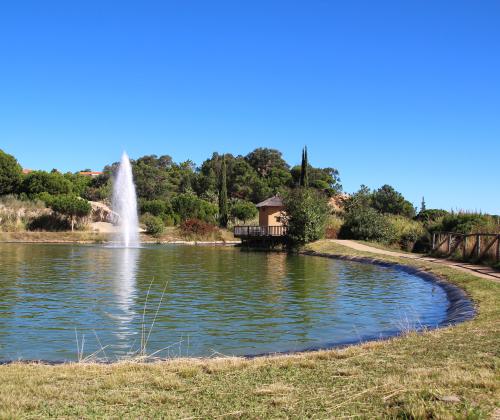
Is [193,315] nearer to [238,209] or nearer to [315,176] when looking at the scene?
[238,209]

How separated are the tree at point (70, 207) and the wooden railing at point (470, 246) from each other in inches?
1408

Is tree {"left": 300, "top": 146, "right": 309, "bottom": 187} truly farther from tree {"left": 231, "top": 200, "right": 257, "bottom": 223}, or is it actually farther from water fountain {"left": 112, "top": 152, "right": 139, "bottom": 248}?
water fountain {"left": 112, "top": 152, "right": 139, "bottom": 248}

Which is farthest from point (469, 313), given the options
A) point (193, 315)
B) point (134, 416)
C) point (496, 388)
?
point (134, 416)

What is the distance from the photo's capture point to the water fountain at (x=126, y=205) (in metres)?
48.9

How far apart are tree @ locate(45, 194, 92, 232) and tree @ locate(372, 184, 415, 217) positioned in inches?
1631

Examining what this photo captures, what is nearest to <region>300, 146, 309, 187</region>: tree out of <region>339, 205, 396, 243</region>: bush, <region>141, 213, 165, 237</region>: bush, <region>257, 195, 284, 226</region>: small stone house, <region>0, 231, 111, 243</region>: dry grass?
<region>257, 195, 284, 226</region>: small stone house

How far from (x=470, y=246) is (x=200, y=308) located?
631 inches

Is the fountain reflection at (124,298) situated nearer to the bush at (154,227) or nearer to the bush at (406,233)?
the bush at (406,233)

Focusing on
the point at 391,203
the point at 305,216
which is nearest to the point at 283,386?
the point at 305,216

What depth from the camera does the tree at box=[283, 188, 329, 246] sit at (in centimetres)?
4347

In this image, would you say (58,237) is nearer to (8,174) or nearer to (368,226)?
(8,174)

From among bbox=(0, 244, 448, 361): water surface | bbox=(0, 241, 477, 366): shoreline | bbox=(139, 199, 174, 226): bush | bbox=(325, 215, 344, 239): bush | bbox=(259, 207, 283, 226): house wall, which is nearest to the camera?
bbox=(0, 241, 477, 366): shoreline

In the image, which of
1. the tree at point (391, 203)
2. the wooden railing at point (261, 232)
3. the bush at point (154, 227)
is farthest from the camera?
the tree at point (391, 203)

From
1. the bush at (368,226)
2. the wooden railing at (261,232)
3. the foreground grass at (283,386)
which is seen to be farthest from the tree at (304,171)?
the foreground grass at (283,386)
